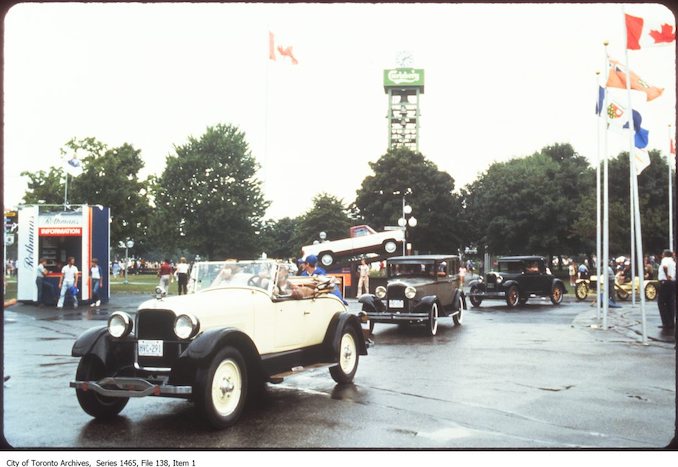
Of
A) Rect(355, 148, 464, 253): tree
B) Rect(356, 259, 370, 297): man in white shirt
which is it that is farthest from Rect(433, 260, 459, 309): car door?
Rect(355, 148, 464, 253): tree

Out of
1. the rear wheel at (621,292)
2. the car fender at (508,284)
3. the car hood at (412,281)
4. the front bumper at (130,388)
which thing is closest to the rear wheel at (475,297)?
the car fender at (508,284)

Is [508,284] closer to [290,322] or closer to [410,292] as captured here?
Result: [410,292]

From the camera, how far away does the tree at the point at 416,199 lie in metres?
57.8

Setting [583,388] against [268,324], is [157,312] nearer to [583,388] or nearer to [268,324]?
[268,324]

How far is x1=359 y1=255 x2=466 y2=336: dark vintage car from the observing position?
1481cm

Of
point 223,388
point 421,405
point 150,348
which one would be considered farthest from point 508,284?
point 150,348

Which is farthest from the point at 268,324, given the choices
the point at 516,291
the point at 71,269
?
the point at 516,291

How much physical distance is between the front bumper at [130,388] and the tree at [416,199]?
50906 millimetres

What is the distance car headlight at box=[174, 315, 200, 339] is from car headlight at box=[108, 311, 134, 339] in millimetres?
563

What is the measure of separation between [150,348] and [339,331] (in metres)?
2.77

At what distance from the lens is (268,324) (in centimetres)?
736

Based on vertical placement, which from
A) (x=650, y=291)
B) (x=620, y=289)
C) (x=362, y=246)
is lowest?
(x=650, y=291)

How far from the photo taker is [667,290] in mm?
15047
